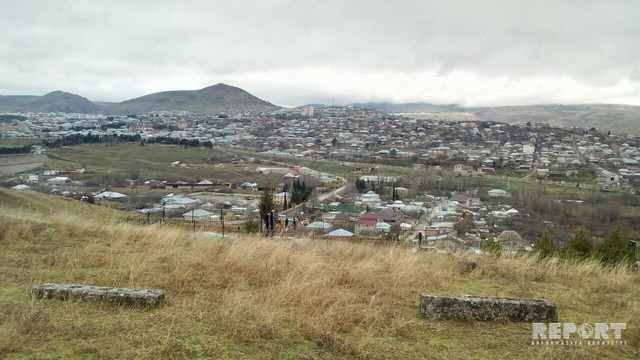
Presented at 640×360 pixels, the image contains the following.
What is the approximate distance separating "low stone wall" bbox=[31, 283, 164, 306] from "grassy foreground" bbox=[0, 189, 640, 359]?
0.35 ft

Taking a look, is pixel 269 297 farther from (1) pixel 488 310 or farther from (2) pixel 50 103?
(2) pixel 50 103

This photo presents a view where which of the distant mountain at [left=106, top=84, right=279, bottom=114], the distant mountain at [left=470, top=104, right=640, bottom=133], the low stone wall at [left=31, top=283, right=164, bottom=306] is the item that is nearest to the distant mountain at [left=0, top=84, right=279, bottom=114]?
the distant mountain at [left=106, top=84, right=279, bottom=114]

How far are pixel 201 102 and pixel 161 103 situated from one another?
15187 millimetres

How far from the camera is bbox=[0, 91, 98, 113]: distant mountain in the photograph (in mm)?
166500

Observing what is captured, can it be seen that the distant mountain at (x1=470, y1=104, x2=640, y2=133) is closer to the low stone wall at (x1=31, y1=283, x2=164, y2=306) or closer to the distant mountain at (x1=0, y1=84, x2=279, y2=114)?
the distant mountain at (x1=0, y1=84, x2=279, y2=114)

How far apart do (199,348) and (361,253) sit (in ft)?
16.0

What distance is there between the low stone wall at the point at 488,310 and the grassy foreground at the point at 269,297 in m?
0.12

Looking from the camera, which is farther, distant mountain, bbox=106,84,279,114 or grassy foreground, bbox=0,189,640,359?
distant mountain, bbox=106,84,279,114

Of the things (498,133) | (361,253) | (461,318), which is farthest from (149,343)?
(498,133)

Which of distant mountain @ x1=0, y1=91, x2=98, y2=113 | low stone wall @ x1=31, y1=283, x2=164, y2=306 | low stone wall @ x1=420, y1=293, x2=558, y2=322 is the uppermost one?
distant mountain @ x1=0, y1=91, x2=98, y2=113

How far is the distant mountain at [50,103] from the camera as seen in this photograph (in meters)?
166

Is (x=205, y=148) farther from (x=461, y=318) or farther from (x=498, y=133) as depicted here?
(x=461, y=318)

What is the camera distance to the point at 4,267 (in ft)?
20.1

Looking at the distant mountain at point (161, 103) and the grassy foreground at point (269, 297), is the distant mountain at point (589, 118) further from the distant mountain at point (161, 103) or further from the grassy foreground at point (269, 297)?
the grassy foreground at point (269, 297)
